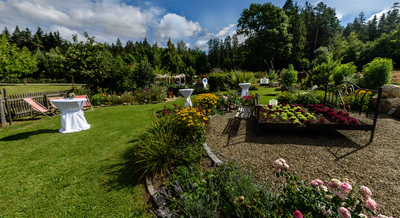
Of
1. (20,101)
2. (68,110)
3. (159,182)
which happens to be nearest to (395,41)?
(159,182)

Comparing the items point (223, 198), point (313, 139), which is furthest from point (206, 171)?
point (313, 139)

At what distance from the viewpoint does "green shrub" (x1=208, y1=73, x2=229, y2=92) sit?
12469mm

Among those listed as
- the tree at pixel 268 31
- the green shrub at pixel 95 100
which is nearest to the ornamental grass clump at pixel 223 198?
the green shrub at pixel 95 100

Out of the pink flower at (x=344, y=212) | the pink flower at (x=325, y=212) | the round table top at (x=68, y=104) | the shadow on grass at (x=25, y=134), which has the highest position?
the round table top at (x=68, y=104)

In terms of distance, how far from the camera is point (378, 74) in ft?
21.0

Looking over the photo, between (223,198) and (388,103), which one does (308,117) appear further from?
(388,103)

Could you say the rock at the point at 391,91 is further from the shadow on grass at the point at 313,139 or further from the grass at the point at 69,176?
the grass at the point at 69,176

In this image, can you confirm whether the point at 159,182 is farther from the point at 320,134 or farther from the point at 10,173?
the point at 320,134

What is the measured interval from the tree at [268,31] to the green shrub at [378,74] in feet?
67.8

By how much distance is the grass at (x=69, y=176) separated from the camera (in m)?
2.06

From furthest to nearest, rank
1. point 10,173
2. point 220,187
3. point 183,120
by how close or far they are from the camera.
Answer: point 183,120 → point 10,173 → point 220,187

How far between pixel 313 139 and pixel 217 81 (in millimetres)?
9662

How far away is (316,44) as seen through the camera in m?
33.4

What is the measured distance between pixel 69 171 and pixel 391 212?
4.74 m
